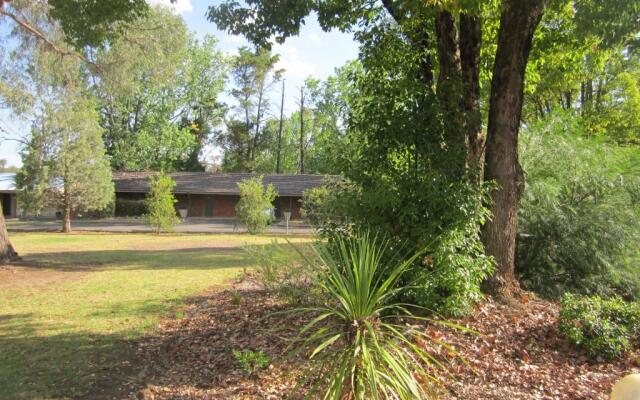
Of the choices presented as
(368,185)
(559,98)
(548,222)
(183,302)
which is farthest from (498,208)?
(559,98)

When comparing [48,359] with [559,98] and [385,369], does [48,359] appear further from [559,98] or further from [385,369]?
[559,98]

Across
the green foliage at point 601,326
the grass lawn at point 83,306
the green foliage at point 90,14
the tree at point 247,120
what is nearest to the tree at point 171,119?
the tree at point 247,120

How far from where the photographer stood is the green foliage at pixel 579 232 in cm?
791

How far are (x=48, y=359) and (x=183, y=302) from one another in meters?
3.30

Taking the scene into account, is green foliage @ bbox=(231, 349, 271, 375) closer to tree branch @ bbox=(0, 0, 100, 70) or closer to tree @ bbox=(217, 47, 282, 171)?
tree branch @ bbox=(0, 0, 100, 70)

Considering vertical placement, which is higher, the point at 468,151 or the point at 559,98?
the point at 559,98

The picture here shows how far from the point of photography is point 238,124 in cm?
5447

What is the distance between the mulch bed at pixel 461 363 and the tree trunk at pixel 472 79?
2.06 meters

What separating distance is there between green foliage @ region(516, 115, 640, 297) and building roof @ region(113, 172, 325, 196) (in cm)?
3202

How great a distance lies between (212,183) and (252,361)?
3926cm

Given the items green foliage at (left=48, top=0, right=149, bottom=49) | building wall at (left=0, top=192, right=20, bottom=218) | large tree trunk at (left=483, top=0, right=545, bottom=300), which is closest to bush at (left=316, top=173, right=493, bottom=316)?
large tree trunk at (left=483, top=0, right=545, bottom=300)

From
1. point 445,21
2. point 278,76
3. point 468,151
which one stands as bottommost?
point 468,151

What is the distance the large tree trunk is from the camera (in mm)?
6348

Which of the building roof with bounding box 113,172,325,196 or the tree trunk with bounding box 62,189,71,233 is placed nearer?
the tree trunk with bounding box 62,189,71,233
